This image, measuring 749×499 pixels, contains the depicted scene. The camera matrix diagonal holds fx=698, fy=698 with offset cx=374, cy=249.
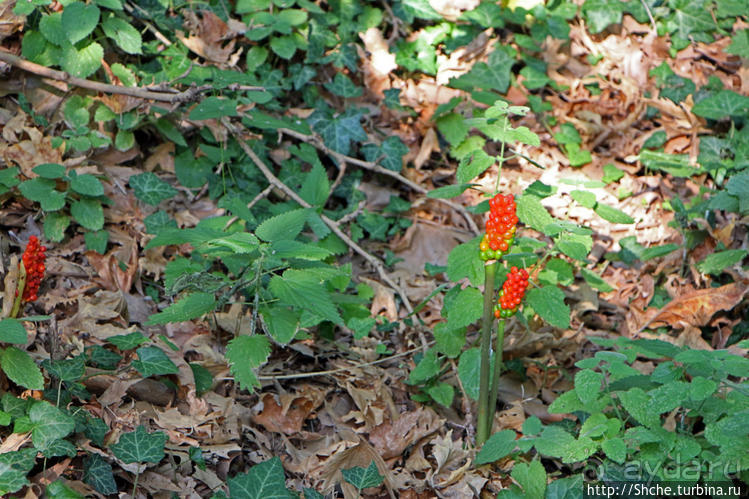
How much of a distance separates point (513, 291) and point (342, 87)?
2.09 m

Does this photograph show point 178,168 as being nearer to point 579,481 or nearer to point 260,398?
point 260,398

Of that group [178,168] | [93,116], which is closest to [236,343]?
[178,168]

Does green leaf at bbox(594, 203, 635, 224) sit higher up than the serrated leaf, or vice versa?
the serrated leaf

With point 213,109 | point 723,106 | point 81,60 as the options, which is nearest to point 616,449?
point 213,109

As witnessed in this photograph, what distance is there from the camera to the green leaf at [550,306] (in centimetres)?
223

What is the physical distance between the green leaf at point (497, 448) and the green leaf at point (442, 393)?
11.9 inches

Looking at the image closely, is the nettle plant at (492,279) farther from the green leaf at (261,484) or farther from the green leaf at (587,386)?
the green leaf at (261,484)

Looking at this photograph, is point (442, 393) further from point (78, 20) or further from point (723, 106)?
point (723, 106)

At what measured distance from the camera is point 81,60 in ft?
10.4

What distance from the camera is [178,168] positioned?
11.0ft

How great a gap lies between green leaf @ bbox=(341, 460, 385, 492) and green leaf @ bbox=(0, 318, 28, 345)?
38.1 inches

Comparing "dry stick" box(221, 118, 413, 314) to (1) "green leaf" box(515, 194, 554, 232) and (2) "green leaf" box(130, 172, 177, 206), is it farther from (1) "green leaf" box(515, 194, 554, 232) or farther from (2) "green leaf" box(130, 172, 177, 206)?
(1) "green leaf" box(515, 194, 554, 232)

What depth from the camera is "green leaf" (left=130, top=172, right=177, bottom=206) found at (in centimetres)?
307

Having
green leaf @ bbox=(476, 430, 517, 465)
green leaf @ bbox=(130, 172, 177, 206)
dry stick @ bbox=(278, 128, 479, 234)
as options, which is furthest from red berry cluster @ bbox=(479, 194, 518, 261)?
green leaf @ bbox=(130, 172, 177, 206)
